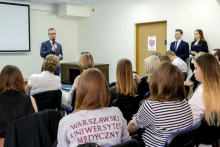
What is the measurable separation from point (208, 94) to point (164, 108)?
50cm

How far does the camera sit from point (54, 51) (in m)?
5.36

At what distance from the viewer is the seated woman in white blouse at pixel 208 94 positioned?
176cm

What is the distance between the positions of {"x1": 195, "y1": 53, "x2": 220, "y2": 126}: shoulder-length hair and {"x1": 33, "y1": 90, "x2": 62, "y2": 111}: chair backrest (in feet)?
5.62

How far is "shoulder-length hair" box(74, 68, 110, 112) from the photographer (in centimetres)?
130

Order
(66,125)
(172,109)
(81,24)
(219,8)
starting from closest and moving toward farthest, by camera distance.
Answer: (66,125) → (172,109) → (219,8) → (81,24)

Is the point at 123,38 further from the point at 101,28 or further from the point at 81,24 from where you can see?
the point at 81,24

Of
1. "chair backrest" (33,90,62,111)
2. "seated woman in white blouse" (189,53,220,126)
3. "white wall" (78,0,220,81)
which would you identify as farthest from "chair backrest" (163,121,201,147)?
"white wall" (78,0,220,81)

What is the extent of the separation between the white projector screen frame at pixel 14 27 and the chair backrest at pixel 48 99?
4991 mm

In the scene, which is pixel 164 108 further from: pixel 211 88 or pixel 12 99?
pixel 12 99

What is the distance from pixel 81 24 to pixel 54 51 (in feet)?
12.0

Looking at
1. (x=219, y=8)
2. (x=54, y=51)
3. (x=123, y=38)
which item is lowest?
(x=54, y=51)

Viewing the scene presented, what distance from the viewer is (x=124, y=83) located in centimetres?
240

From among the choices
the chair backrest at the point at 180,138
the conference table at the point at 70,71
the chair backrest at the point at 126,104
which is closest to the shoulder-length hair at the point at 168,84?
the chair backrest at the point at 180,138

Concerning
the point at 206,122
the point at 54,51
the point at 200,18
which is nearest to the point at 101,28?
the point at 54,51
